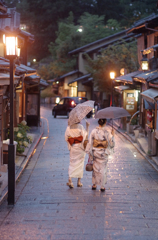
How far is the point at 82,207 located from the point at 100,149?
5.65 ft

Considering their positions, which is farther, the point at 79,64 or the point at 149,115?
the point at 79,64

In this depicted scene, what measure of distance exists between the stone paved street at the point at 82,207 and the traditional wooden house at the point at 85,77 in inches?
1316

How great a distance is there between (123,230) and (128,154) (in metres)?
8.59

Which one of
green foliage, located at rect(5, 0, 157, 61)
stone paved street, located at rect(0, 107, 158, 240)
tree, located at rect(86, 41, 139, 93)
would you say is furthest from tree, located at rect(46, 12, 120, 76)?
stone paved street, located at rect(0, 107, 158, 240)

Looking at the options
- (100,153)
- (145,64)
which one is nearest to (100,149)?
(100,153)

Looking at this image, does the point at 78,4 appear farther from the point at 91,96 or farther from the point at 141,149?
the point at 141,149

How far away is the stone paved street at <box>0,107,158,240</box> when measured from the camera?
605cm

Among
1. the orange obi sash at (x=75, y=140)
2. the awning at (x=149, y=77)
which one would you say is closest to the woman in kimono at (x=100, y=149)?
the orange obi sash at (x=75, y=140)

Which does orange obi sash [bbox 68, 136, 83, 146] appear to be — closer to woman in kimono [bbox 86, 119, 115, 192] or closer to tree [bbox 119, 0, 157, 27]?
woman in kimono [bbox 86, 119, 115, 192]

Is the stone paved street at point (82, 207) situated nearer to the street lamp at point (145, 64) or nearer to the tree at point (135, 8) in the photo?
the street lamp at point (145, 64)

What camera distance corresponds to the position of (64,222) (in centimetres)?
654

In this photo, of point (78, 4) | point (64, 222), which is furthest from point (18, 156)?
point (78, 4)

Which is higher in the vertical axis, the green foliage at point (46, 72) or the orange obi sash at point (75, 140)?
the green foliage at point (46, 72)

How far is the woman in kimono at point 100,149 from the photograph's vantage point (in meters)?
8.64
